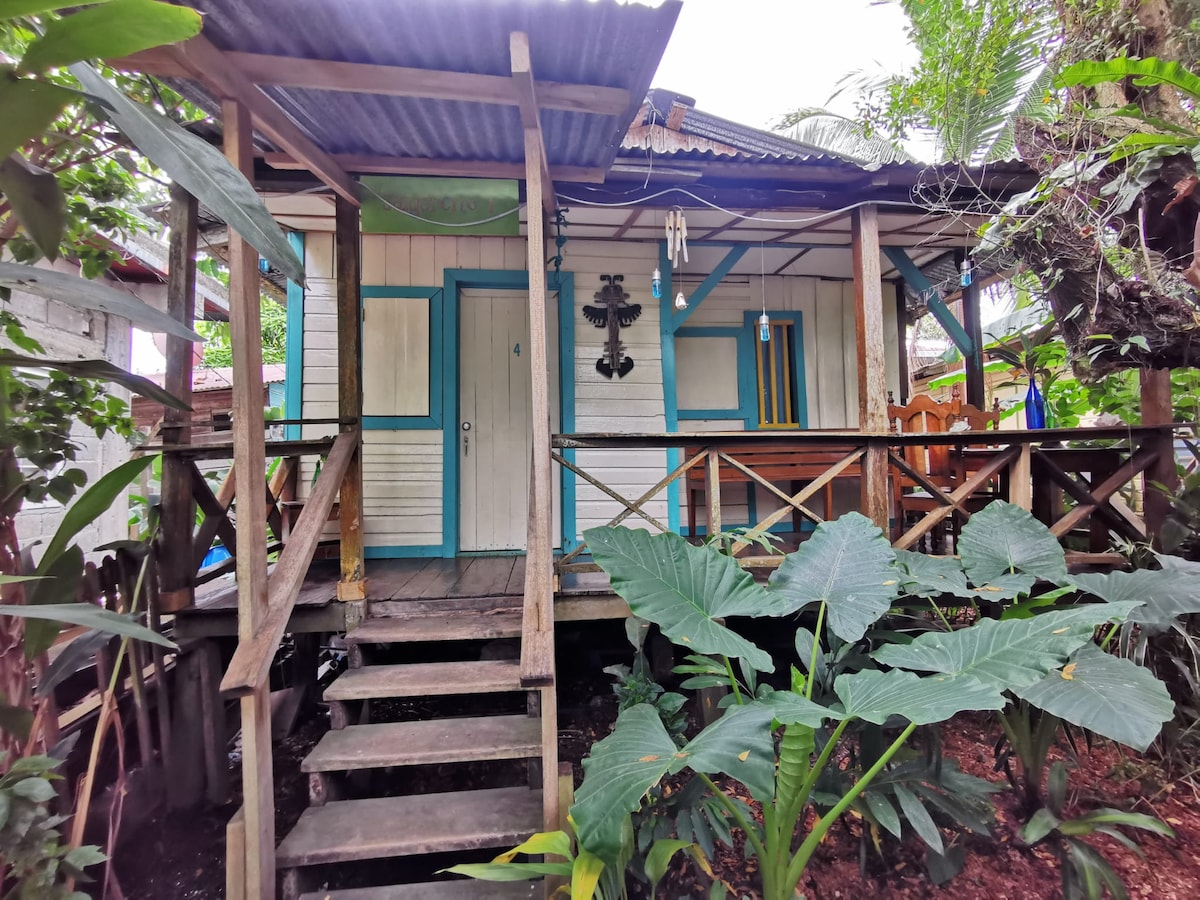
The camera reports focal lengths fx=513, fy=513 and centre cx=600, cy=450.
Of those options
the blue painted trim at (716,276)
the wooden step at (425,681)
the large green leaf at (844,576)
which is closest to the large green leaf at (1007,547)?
the large green leaf at (844,576)

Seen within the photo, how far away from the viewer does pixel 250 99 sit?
1.90m

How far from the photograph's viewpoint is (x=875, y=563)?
186 cm

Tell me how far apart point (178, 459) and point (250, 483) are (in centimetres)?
105

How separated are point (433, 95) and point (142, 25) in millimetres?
1517

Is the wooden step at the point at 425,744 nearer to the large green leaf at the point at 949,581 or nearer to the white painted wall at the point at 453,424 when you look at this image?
the large green leaf at the point at 949,581

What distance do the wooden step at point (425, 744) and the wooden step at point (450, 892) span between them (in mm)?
351

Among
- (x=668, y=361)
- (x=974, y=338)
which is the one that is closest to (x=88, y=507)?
(x=668, y=361)

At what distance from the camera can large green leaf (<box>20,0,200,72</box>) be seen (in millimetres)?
653

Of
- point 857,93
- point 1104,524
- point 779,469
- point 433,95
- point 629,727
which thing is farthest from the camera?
point 857,93

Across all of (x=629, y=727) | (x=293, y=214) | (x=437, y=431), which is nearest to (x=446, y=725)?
(x=629, y=727)

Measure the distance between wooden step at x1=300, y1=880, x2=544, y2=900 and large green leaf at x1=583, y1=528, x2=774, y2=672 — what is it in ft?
3.06

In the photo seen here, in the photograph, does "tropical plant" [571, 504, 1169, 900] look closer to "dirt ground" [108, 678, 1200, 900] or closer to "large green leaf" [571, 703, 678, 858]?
"large green leaf" [571, 703, 678, 858]

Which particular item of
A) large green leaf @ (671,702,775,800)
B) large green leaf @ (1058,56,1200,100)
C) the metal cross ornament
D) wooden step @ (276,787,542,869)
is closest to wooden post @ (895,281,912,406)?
the metal cross ornament

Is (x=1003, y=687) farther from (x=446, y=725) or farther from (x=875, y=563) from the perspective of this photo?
(x=446, y=725)
